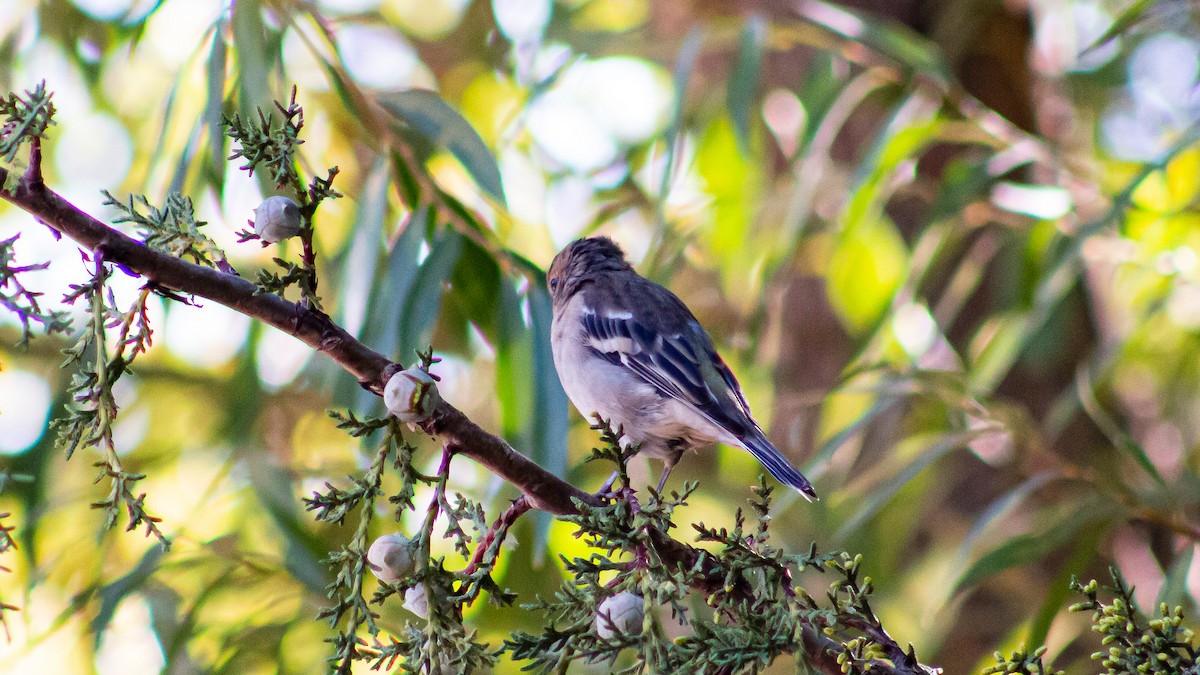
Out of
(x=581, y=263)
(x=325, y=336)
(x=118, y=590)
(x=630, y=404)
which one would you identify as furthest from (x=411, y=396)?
(x=581, y=263)

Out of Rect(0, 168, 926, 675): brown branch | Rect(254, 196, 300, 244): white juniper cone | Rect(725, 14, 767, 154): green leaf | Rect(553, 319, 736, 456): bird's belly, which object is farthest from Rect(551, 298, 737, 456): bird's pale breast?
Rect(254, 196, 300, 244): white juniper cone

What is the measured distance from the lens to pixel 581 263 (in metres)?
3.96

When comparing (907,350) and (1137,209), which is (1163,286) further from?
(907,350)

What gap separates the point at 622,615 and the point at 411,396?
397 millimetres

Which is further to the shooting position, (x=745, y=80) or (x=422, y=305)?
(x=745, y=80)

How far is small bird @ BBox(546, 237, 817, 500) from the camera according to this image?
9.92ft

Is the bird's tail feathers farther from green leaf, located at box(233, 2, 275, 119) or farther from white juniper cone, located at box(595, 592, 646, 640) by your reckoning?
green leaf, located at box(233, 2, 275, 119)

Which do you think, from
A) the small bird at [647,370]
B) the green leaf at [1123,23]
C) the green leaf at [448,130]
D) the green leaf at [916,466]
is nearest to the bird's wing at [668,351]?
the small bird at [647,370]

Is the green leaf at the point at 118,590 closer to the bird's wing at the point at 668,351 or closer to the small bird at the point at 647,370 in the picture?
the small bird at the point at 647,370

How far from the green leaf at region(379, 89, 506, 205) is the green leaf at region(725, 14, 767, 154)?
1.01m

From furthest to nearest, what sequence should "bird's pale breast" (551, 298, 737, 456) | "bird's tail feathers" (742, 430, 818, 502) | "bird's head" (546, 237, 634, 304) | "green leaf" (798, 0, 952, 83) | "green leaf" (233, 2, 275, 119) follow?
"green leaf" (798, 0, 952, 83), "bird's head" (546, 237, 634, 304), "bird's pale breast" (551, 298, 737, 456), "green leaf" (233, 2, 275, 119), "bird's tail feathers" (742, 430, 818, 502)

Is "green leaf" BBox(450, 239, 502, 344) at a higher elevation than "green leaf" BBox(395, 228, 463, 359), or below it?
higher

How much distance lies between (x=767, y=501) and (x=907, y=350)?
2811mm

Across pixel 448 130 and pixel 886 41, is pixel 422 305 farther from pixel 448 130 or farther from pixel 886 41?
pixel 886 41
